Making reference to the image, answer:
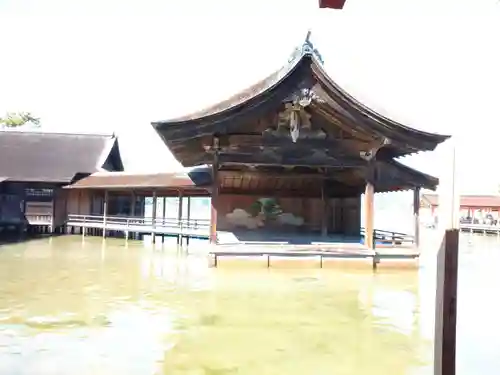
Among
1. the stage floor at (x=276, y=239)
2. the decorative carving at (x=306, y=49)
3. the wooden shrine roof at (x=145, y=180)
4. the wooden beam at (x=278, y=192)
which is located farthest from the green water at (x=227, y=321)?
the decorative carving at (x=306, y=49)

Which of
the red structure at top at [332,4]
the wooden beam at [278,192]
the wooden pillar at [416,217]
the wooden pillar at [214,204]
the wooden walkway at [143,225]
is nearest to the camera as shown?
the red structure at top at [332,4]

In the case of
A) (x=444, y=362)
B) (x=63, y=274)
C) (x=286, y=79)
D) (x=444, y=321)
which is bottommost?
(x=63, y=274)

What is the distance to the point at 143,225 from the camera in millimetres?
21828

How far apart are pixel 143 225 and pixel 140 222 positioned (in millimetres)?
921

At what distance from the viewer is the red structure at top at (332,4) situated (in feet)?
8.36

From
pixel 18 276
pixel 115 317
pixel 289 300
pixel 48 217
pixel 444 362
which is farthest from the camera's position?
pixel 48 217

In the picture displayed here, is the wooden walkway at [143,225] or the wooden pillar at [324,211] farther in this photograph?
the wooden walkway at [143,225]

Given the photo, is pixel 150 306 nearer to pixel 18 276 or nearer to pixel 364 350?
pixel 364 350

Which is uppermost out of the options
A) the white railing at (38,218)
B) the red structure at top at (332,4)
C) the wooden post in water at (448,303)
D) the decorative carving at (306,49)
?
the decorative carving at (306,49)

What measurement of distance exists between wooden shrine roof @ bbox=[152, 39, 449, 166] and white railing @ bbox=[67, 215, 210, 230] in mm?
8688

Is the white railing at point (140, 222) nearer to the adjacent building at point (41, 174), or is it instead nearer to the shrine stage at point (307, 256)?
the adjacent building at point (41, 174)

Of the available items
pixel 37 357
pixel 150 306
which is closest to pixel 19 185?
pixel 150 306

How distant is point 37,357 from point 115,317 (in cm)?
196

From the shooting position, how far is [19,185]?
80.2ft
